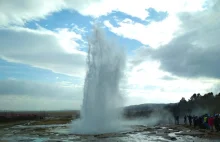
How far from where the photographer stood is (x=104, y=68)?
35.5m

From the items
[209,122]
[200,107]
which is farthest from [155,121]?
[209,122]

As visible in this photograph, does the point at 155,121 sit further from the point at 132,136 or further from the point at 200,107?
the point at 132,136

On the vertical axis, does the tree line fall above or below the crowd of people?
above

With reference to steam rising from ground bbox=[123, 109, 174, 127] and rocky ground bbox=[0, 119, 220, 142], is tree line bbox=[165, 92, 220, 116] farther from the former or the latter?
rocky ground bbox=[0, 119, 220, 142]

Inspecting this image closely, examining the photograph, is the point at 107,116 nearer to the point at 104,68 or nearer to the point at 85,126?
the point at 85,126

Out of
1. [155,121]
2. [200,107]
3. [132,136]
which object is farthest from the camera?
[200,107]

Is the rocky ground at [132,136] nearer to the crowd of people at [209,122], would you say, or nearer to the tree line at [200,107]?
the crowd of people at [209,122]

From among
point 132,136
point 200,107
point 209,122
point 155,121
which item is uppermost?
point 200,107

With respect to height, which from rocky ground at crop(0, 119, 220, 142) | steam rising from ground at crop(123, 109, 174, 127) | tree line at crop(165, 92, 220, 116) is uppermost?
tree line at crop(165, 92, 220, 116)

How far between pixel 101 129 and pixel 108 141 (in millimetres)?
9625

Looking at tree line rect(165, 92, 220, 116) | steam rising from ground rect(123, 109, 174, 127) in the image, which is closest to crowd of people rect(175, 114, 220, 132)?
steam rising from ground rect(123, 109, 174, 127)

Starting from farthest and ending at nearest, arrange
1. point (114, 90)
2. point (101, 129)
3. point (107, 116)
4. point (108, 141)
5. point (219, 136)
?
point (114, 90)
point (107, 116)
point (101, 129)
point (219, 136)
point (108, 141)

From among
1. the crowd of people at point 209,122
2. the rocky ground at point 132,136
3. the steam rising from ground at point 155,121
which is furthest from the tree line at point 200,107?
the rocky ground at point 132,136

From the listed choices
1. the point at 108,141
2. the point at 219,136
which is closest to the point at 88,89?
the point at 108,141
